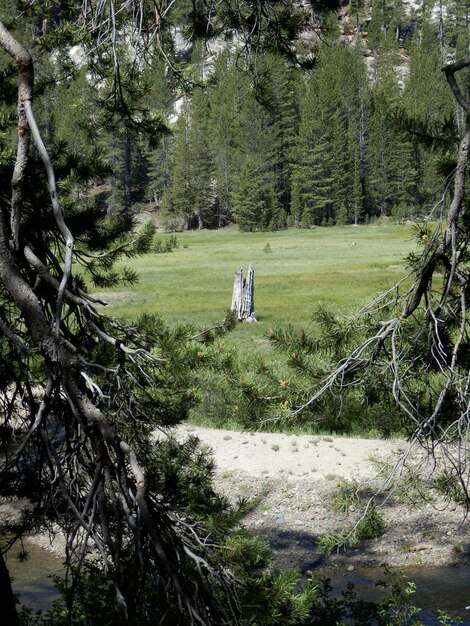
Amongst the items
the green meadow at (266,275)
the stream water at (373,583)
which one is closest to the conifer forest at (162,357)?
the stream water at (373,583)

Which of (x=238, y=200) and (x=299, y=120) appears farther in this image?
(x=299, y=120)

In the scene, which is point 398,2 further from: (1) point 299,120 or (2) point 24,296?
(2) point 24,296

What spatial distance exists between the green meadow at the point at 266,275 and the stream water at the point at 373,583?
6674 millimetres

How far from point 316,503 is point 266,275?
27.5 m

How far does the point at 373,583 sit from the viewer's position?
10609 millimetres

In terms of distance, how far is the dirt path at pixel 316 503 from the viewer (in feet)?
38.2

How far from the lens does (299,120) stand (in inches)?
3548

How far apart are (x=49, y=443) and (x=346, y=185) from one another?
83.5m

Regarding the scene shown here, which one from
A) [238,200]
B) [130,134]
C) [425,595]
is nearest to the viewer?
[130,134]

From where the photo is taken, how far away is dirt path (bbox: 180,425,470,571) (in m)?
11.6

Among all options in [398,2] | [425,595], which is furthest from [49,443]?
[398,2]

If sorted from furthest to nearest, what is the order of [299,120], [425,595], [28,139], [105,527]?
[299,120]
[425,595]
[28,139]
[105,527]

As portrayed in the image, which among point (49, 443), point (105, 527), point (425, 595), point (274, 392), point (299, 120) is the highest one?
point (299, 120)

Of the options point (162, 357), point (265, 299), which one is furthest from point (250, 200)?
point (162, 357)
